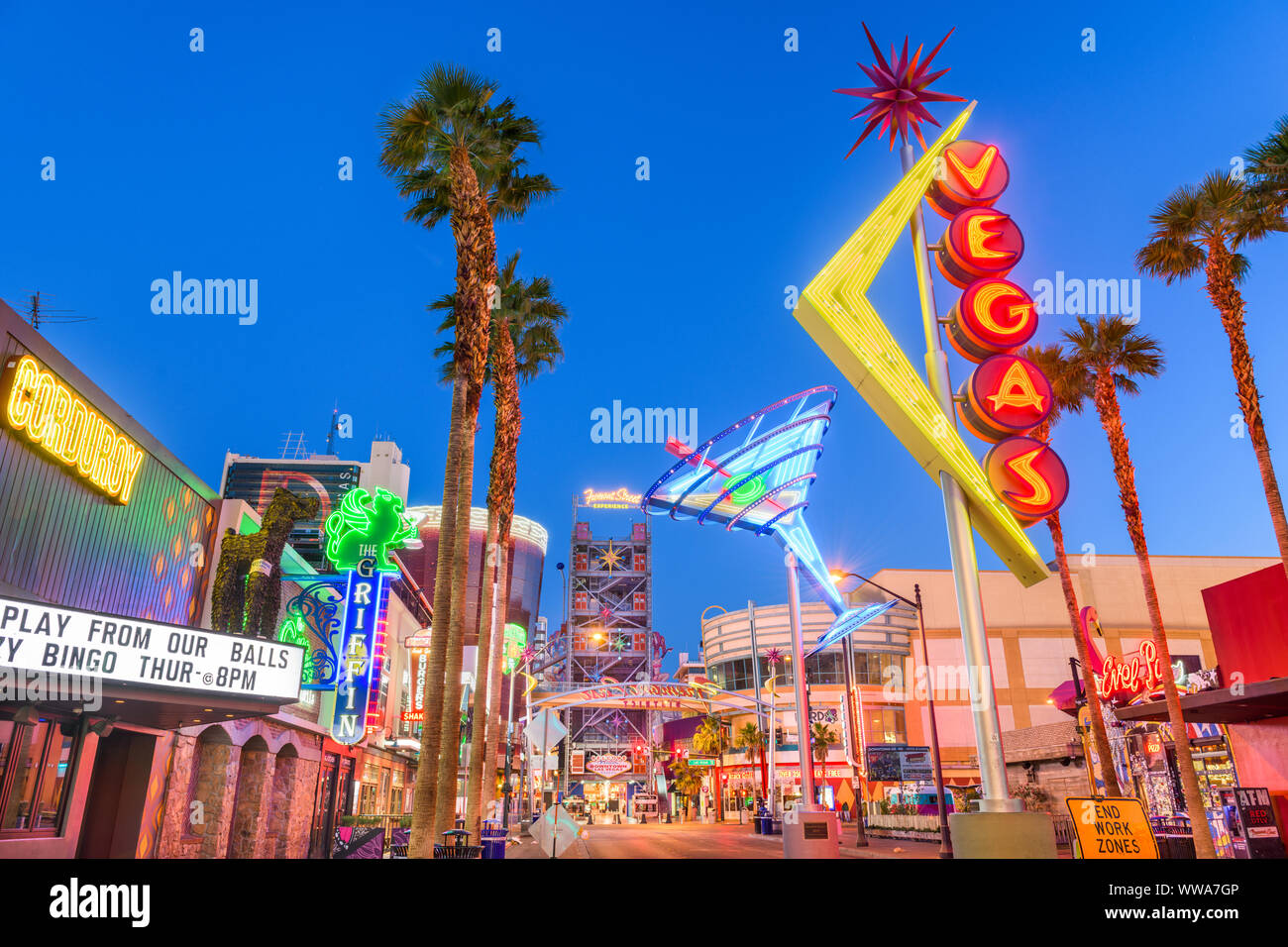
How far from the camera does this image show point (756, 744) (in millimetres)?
74875

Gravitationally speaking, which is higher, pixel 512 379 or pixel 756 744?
pixel 512 379

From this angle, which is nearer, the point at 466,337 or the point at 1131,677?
the point at 466,337

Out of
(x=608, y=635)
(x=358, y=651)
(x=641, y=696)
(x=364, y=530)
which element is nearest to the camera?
(x=358, y=651)

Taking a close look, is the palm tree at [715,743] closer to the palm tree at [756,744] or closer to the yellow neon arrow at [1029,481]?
the palm tree at [756,744]

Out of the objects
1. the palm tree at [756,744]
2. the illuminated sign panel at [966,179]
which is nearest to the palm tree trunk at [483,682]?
the illuminated sign panel at [966,179]

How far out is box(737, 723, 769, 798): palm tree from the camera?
6975 cm

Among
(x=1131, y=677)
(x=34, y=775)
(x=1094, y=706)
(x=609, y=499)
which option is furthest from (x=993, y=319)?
(x=609, y=499)

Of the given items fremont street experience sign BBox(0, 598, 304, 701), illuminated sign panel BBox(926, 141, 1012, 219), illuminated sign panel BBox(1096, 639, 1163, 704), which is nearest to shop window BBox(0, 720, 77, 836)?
fremont street experience sign BBox(0, 598, 304, 701)

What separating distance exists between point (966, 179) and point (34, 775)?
63.0ft

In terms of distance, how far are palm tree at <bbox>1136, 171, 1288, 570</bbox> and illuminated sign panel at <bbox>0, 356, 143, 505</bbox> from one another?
2684 cm

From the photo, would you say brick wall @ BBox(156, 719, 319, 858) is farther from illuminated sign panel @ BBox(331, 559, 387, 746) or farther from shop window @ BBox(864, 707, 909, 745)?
shop window @ BBox(864, 707, 909, 745)

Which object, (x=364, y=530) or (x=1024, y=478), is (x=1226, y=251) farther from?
(x=364, y=530)
